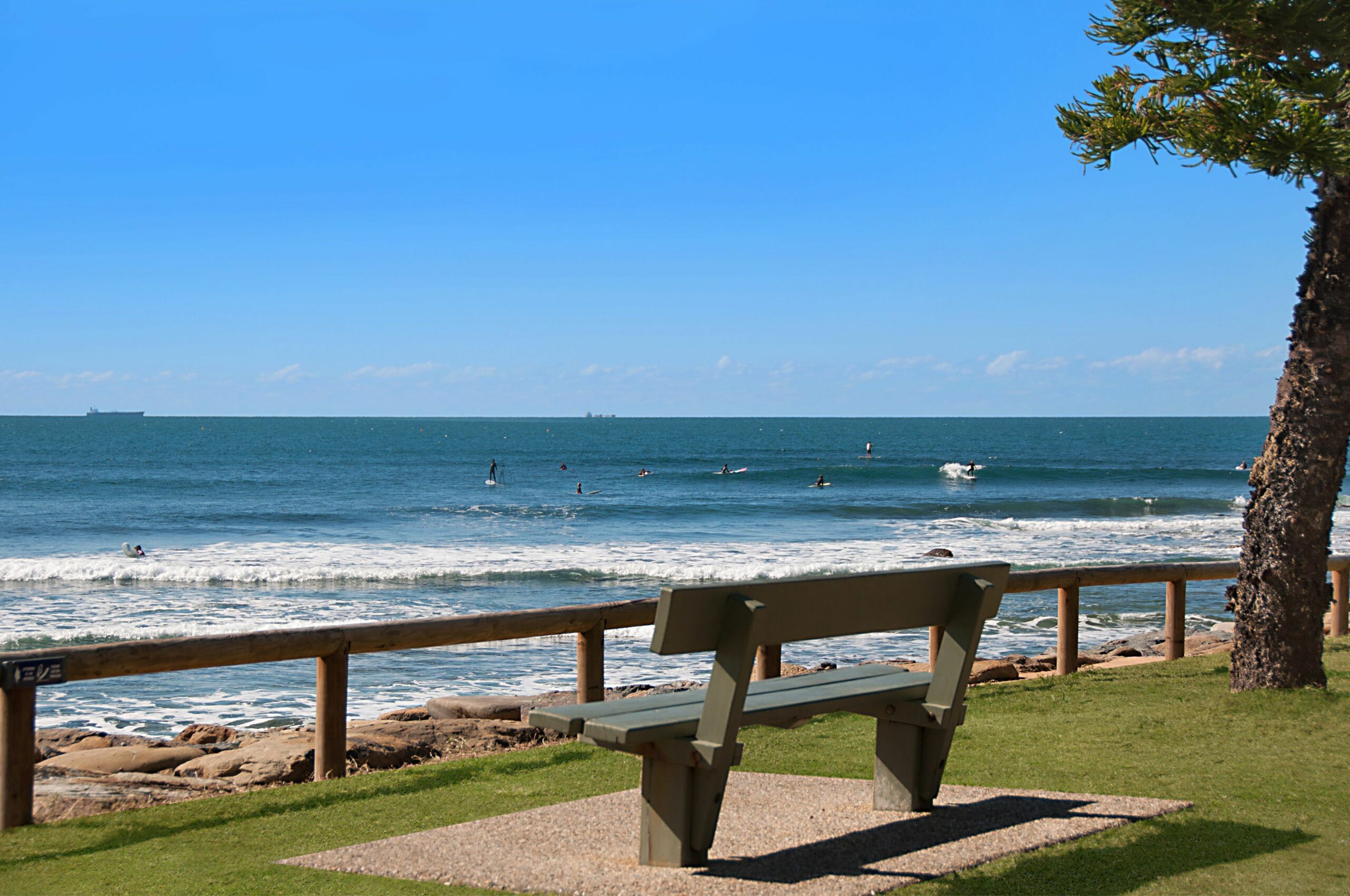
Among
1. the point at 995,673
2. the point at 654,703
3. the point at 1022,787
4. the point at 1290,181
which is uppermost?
the point at 1290,181

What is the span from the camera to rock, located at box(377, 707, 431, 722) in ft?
30.0

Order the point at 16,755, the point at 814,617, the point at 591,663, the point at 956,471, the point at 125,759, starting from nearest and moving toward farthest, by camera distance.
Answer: the point at 814,617 < the point at 16,755 < the point at 591,663 < the point at 125,759 < the point at 956,471

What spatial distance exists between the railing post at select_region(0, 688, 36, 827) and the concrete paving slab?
1.41 meters

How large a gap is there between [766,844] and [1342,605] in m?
7.50

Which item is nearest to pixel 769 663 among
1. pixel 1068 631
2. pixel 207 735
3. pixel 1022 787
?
pixel 1022 787

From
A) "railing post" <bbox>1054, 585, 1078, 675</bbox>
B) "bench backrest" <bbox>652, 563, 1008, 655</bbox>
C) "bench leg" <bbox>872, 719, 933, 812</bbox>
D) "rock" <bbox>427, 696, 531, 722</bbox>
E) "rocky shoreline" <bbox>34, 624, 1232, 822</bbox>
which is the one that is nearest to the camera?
"bench backrest" <bbox>652, 563, 1008, 655</bbox>

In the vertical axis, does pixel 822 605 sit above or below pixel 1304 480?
below

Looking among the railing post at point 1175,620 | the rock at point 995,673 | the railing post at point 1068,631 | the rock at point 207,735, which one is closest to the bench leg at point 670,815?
the railing post at point 1068,631

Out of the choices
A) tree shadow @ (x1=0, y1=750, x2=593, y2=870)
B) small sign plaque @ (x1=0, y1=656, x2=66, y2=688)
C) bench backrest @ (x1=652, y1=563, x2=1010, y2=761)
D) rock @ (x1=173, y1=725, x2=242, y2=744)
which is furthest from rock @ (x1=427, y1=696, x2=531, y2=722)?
bench backrest @ (x1=652, y1=563, x2=1010, y2=761)

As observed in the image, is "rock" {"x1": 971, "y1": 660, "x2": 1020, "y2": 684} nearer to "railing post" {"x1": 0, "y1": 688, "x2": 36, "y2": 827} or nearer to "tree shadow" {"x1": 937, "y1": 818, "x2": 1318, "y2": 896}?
"tree shadow" {"x1": 937, "y1": 818, "x2": 1318, "y2": 896}

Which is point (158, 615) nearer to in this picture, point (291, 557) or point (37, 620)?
point (37, 620)

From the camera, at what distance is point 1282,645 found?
613 cm

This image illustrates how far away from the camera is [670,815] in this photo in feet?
11.3

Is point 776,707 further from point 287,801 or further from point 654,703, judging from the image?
point 287,801
